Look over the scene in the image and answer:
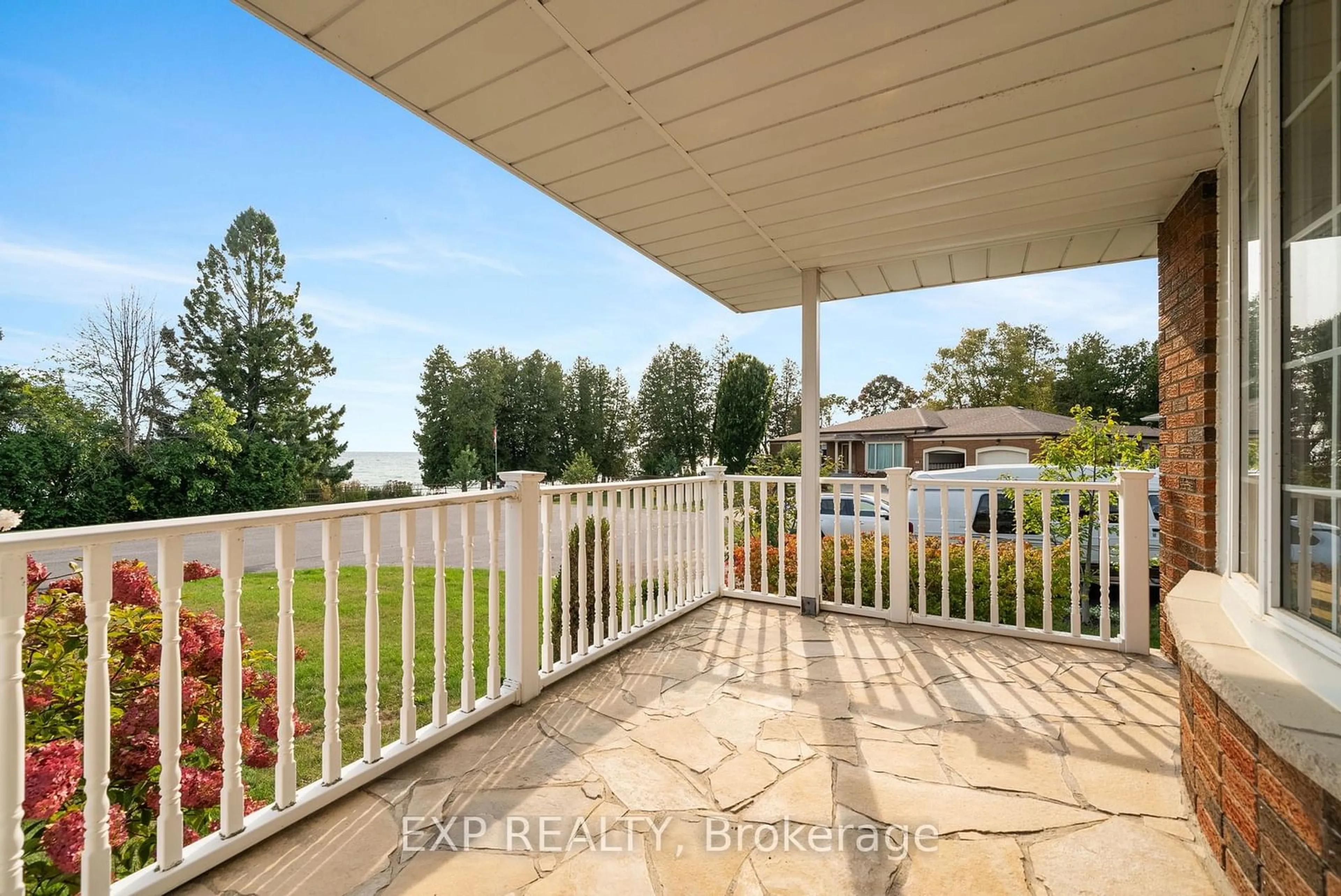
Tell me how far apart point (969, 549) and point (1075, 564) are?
1.79ft

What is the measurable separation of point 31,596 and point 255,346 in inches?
961

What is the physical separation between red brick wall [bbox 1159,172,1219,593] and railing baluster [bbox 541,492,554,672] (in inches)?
115

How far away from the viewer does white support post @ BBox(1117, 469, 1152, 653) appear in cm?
306

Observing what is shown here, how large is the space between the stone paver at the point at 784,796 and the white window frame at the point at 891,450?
57.5 feet

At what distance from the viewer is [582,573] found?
2994 mm

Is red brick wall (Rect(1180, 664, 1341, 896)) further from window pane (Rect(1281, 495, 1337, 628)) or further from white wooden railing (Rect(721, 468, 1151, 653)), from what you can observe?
white wooden railing (Rect(721, 468, 1151, 653))

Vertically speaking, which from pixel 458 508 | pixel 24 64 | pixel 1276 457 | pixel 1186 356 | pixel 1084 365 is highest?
pixel 24 64

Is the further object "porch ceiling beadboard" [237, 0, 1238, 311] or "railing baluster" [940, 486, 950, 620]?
"railing baluster" [940, 486, 950, 620]

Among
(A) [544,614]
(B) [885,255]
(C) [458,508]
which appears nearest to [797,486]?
(B) [885,255]

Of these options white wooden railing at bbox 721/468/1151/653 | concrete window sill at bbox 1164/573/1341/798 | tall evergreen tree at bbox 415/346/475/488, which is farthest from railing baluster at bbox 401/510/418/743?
tall evergreen tree at bbox 415/346/475/488

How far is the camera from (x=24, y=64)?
15336 mm

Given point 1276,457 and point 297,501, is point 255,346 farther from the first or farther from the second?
point 1276,457

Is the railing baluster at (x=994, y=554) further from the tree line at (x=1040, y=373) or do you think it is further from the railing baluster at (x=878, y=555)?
the tree line at (x=1040, y=373)

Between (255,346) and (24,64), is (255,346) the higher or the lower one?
the lower one
